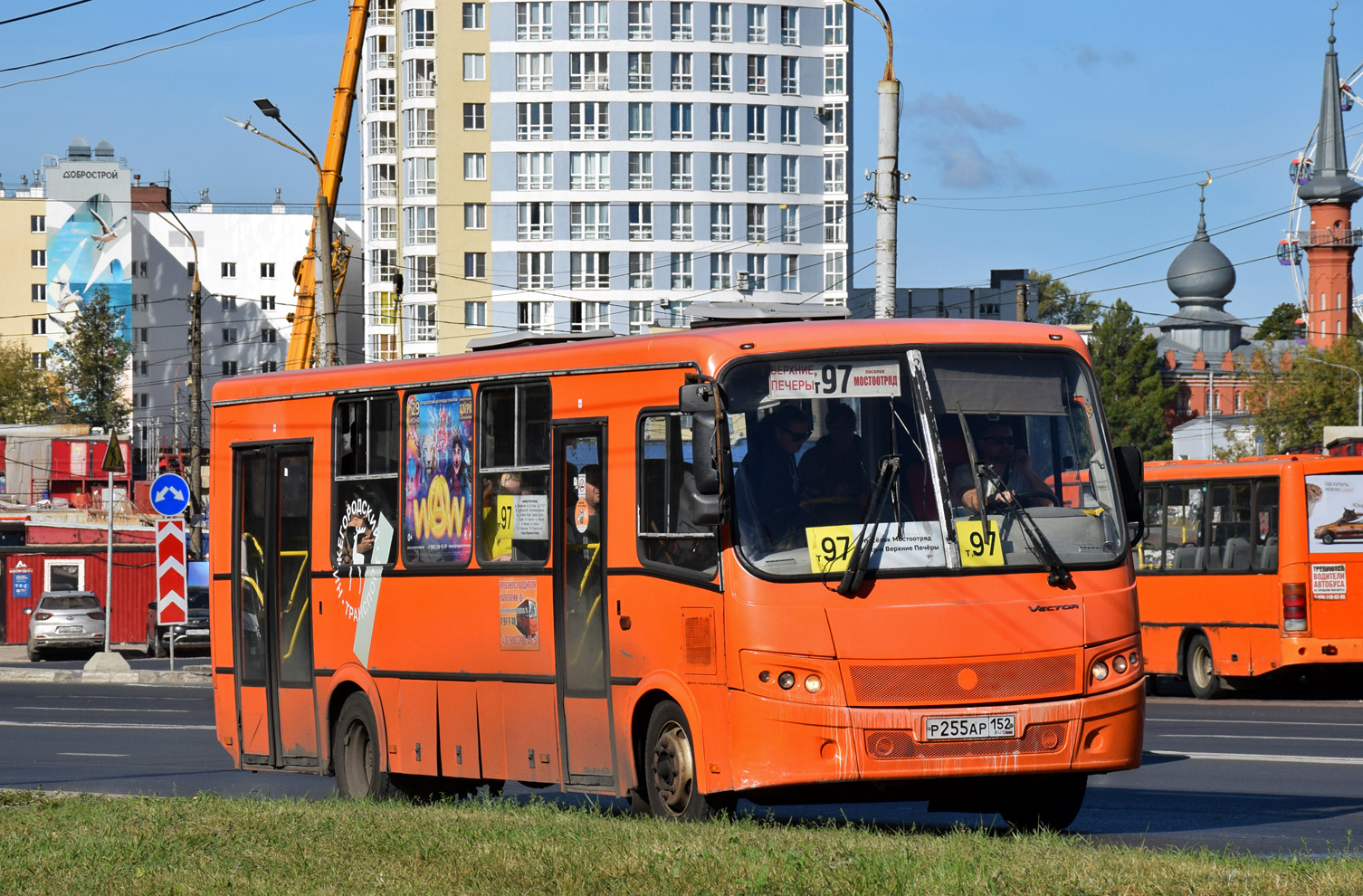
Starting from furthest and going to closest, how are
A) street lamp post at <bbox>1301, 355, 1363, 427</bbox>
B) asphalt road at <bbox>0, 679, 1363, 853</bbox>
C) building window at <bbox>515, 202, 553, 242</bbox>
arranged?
building window at <bbox>515, 202, 553, 242</bbox>
street lamp post at <bbox>1301, 355, 1363, 427</bbox>
asphalt road at <bbox>0, 679, 1363, 853</bbox>

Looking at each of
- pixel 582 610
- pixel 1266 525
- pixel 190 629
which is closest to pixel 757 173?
pixel 190 629

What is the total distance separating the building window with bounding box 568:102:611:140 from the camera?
101438mm

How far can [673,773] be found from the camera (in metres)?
10.6

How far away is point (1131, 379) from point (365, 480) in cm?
10379

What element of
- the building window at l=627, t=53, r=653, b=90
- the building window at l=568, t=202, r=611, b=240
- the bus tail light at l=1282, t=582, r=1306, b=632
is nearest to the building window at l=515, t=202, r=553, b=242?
the building window at l=568, t=202, r=611, b=240

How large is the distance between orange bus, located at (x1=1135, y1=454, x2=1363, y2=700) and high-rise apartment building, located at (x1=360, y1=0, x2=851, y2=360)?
75.2 meters

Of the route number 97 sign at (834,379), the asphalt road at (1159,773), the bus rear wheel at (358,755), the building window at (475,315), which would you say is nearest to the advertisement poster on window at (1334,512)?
the asphalt road at (1159,773)

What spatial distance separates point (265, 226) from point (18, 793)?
125934 mm

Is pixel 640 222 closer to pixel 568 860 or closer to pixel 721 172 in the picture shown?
pixel 721 172

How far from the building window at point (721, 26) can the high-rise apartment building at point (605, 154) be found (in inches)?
6.5

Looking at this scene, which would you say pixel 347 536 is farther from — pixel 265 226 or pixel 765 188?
pixel 265 226

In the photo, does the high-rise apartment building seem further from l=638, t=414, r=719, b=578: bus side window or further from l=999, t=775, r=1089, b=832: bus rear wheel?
l=999, t=775, r=1089, b=832: bus rear wheel

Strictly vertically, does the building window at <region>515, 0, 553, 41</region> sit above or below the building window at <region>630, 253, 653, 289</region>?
above

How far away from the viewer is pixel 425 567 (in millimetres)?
12836
